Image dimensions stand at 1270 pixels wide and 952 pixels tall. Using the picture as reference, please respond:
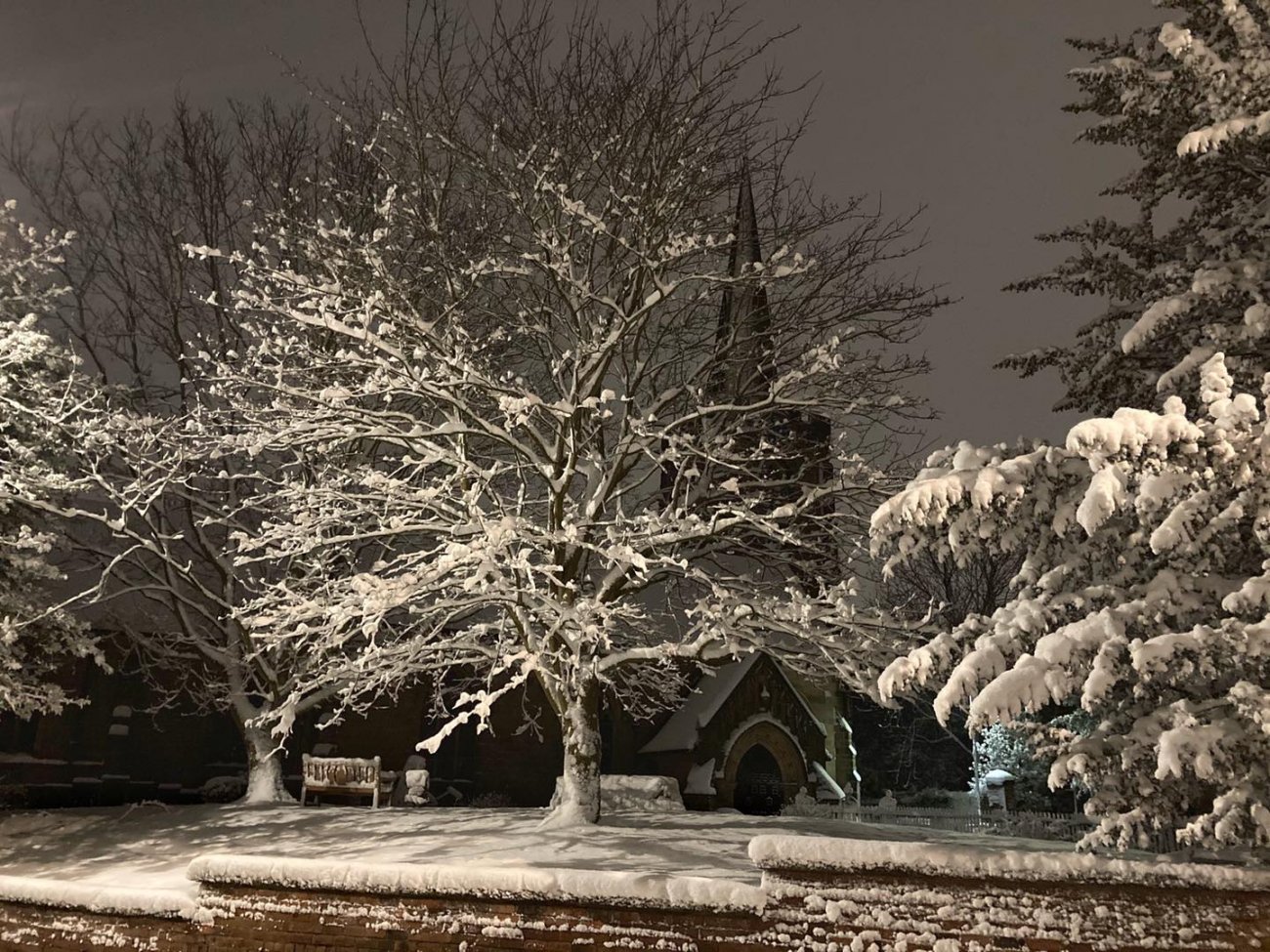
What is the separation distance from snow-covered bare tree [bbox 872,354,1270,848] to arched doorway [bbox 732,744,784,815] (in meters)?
21.3

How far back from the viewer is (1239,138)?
9.78 m

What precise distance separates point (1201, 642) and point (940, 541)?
2156 mm

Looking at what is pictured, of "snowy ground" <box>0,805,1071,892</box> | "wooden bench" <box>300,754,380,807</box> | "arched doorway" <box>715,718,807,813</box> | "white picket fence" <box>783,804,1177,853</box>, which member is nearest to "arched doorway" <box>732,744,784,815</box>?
"arched doorway" <box>715,718,807,813</box>

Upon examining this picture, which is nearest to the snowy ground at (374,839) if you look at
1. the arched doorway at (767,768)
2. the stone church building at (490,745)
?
the stone church building at (490,745)

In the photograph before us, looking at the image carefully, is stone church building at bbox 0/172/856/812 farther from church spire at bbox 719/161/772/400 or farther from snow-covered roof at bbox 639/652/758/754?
church spire at bbox 719/161/772/400

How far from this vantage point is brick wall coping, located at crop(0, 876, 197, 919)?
30.3 ft

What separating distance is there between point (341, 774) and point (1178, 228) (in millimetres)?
15379

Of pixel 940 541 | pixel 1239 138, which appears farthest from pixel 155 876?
pixel 1239 138

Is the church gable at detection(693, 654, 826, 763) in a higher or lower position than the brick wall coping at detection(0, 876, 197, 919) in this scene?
higher

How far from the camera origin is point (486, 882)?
27.3 feet

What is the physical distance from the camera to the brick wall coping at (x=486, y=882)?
8.00 m

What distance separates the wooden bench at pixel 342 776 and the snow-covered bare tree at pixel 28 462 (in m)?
→ 4.05

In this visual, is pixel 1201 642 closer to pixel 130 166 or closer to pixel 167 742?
pixel 130 166

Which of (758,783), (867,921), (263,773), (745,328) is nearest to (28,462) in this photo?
(263,773)
